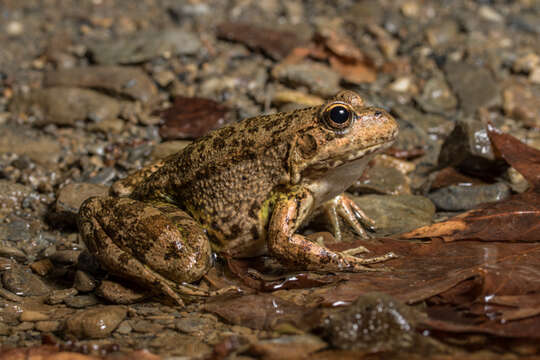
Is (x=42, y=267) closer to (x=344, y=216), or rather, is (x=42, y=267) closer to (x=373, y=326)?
(x=344, y=216)

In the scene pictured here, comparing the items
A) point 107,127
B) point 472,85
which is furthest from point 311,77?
point 107,127

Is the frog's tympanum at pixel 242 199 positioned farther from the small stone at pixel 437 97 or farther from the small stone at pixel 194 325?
the small stone at pixel 437 97

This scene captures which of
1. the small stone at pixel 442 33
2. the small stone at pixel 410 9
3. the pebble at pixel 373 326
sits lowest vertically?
the pebble at pixel 373 326

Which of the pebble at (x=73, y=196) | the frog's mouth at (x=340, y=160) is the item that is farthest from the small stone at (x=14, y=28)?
the frog's mouth at (x=340, y=160)

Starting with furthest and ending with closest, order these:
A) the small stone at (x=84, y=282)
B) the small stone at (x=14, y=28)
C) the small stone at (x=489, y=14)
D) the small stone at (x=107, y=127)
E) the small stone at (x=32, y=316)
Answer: the small stone at (x=489, y=14) < the small stone at (x=14, y=28) < the small stone at (x=107, y=127) < the small stone at (x=84, y=282) < the small stone at (x=32, y=316)

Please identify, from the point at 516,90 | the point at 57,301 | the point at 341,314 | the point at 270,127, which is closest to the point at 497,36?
the point at 516,90
